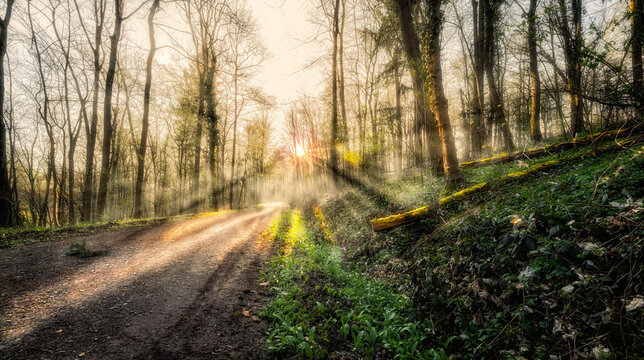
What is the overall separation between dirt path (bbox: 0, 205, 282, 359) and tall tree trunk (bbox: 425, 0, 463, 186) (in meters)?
5.67

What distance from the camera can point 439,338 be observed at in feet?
9.37

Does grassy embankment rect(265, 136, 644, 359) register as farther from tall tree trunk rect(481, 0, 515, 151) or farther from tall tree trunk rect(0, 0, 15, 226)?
tall tree trunk rect(0, 0, 15, 226)

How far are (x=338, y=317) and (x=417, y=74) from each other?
22.6ft

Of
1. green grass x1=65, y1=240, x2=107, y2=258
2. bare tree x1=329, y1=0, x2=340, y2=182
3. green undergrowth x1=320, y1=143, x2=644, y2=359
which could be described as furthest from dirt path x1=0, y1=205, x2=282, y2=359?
bare tree x1=329, y1=0, x2=340, y2=182

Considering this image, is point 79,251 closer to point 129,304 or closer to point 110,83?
point 129,304

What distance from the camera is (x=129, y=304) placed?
3.26 m

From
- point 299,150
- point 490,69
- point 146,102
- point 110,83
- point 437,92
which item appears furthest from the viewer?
point 299,150

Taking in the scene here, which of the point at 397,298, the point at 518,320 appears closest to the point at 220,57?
the point at 397,298

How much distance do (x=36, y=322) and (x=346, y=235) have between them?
21.6ft

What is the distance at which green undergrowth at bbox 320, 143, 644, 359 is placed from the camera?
2115 millimetres

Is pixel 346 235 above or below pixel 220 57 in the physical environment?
below

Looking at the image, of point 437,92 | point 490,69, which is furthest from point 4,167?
point 490,69

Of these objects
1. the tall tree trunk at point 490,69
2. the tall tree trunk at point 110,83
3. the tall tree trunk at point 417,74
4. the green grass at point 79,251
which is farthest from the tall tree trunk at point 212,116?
the tall tree trunk at point 490,69

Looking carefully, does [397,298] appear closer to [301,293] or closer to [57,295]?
[301,293]
